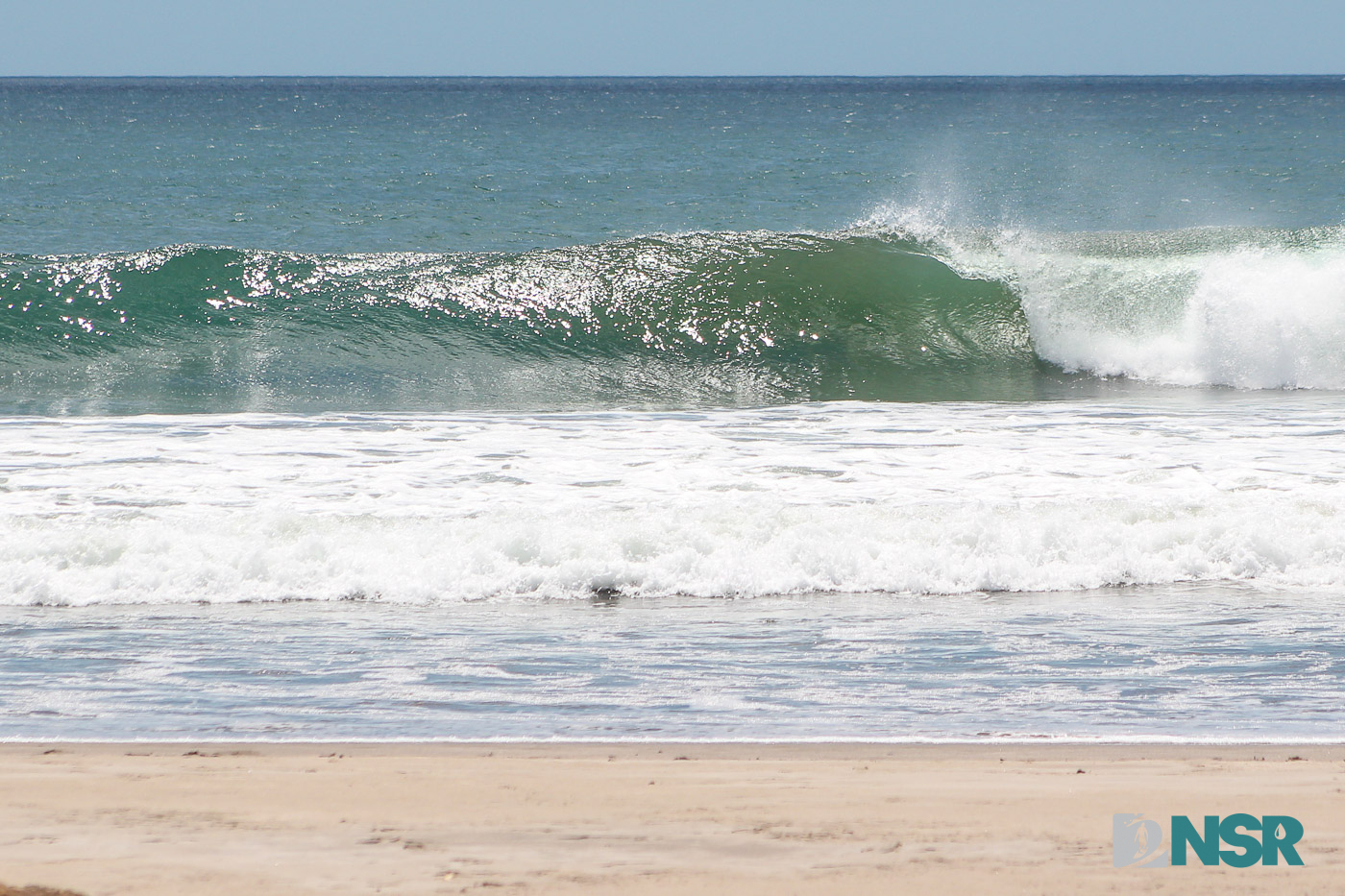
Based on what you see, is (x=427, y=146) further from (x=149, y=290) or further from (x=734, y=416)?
(x=734, y=416)

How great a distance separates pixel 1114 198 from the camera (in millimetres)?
26703

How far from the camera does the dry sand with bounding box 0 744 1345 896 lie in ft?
8.39

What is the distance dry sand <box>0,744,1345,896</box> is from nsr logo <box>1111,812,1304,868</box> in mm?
36

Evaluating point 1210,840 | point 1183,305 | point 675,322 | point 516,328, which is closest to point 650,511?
point 1210,840

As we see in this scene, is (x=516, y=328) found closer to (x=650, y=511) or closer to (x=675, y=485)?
(x=675, y=485)

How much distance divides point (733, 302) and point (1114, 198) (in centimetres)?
1614

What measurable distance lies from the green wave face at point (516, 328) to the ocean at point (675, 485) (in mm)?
60

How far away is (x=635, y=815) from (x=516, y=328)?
1091 centimetres

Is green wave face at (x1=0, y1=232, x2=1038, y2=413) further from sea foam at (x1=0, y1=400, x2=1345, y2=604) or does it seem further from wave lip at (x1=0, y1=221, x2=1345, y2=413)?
sea foam at (x1=0, y1=400, x2=1345, y2=604)

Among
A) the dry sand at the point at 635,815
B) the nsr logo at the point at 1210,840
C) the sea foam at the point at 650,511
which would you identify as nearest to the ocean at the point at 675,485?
the sea foam at the point at 650,511

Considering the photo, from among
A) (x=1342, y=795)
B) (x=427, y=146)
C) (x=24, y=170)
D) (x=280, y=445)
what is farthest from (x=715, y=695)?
(x=427, y=146)

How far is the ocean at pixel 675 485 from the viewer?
405 cm

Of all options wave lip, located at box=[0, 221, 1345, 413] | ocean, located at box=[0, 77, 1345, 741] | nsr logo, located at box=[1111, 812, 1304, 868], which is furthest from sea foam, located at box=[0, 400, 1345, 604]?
wave lip, located at box=[0, 221, 1345, 413]

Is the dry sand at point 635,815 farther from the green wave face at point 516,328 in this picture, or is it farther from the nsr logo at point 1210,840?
the green wave face at point 516,328
